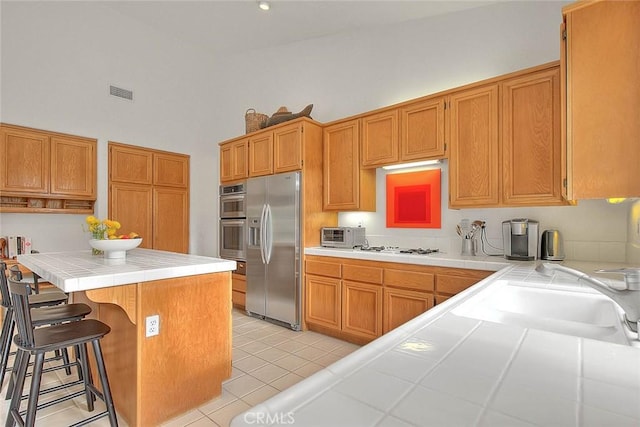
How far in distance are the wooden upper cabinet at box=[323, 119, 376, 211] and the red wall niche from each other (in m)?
0.24

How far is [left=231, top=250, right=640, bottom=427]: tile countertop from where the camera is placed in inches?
18.7

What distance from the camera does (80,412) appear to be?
195cm

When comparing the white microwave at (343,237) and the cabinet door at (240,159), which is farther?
the cabinet door at (240,159)

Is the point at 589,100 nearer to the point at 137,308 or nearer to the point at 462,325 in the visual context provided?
the point at 462,325

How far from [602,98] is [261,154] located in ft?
10.6

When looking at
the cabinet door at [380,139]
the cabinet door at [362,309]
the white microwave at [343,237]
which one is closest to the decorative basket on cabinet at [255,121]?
the cabinet door at [380,139]

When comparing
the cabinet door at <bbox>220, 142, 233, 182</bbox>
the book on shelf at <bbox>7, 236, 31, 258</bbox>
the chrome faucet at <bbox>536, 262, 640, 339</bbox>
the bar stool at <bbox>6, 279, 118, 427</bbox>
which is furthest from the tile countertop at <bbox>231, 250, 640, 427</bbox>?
the book on shelf at <bbox>7, 236, 31, 258</bbox>

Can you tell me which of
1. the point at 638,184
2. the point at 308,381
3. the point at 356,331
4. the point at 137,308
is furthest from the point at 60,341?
the point at 638,184

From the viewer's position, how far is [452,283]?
248cm

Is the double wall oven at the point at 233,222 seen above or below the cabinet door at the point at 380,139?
below

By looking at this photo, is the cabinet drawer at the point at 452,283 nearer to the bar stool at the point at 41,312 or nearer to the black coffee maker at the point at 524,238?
the black coffee maker at the point at 524,238

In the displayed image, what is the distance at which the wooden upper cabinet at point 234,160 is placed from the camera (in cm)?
425

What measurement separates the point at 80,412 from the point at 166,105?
4446 millimetres

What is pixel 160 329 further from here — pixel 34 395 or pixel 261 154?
pixel 261 154
